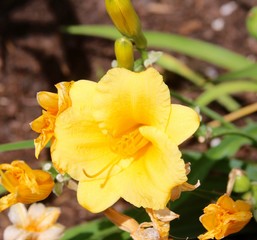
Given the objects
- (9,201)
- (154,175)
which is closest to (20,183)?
(9,201)

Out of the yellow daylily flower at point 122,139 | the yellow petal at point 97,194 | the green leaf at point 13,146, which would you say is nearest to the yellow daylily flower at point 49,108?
the yellow daylily flower at point 122,139

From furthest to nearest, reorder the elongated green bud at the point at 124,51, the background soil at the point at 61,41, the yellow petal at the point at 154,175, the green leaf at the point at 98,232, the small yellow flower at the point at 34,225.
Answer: the background soil at the point at 61,41 → the green leaf at the point at 98,232 → the small yellow flower at the point at 34,225 → the elongated green bud at the point at 124,51 → the yellow petal at the point at 154,175

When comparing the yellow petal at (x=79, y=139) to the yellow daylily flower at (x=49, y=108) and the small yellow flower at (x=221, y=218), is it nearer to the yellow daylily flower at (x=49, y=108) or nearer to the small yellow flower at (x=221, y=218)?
the yellow daylily flower at (x=49, y=108)

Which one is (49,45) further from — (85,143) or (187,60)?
(85,143)

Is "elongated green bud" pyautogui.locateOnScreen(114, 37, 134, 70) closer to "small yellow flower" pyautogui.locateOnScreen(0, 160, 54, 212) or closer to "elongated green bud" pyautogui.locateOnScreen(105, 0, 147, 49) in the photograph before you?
"elongated green bud" pyautogui.locateOnScreen(105, 0, 147, 49)

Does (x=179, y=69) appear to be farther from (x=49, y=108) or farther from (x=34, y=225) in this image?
(x=49, y=108)

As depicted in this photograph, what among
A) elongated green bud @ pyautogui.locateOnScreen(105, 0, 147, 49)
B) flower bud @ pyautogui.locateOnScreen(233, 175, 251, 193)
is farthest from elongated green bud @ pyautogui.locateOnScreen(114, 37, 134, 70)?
flower bud @ pyautogui.locateOnScreen(233, 175, 251, 193)

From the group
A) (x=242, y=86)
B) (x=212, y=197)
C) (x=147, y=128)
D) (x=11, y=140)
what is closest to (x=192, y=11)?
(x=242, y=86)
